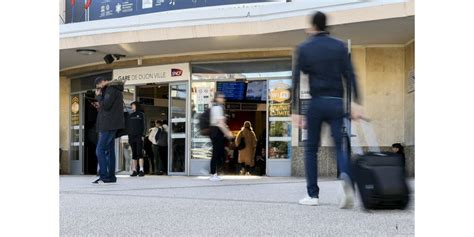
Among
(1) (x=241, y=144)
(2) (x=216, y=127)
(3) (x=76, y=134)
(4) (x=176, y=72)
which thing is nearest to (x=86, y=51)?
(4) (x=176, y=72)

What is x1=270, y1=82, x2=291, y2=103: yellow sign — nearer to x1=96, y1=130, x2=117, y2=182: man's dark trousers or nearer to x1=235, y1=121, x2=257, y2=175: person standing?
x1=235, y1=121, x2=257, y2=175: person standing

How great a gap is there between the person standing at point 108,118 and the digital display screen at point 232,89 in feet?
18.6

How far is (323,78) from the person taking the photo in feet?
17.8

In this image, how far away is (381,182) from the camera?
505cm

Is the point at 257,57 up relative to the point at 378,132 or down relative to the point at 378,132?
up

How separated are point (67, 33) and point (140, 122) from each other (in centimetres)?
343

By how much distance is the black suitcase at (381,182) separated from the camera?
508cm

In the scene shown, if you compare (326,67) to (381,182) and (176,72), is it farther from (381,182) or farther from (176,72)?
(176,72)

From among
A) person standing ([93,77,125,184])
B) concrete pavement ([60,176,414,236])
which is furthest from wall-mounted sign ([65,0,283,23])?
concrete pavement ([60,176,414,236])

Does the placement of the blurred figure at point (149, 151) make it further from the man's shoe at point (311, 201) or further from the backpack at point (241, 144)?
the man's shoe at point (311, 201)

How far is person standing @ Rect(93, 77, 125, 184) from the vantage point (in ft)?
30.8
